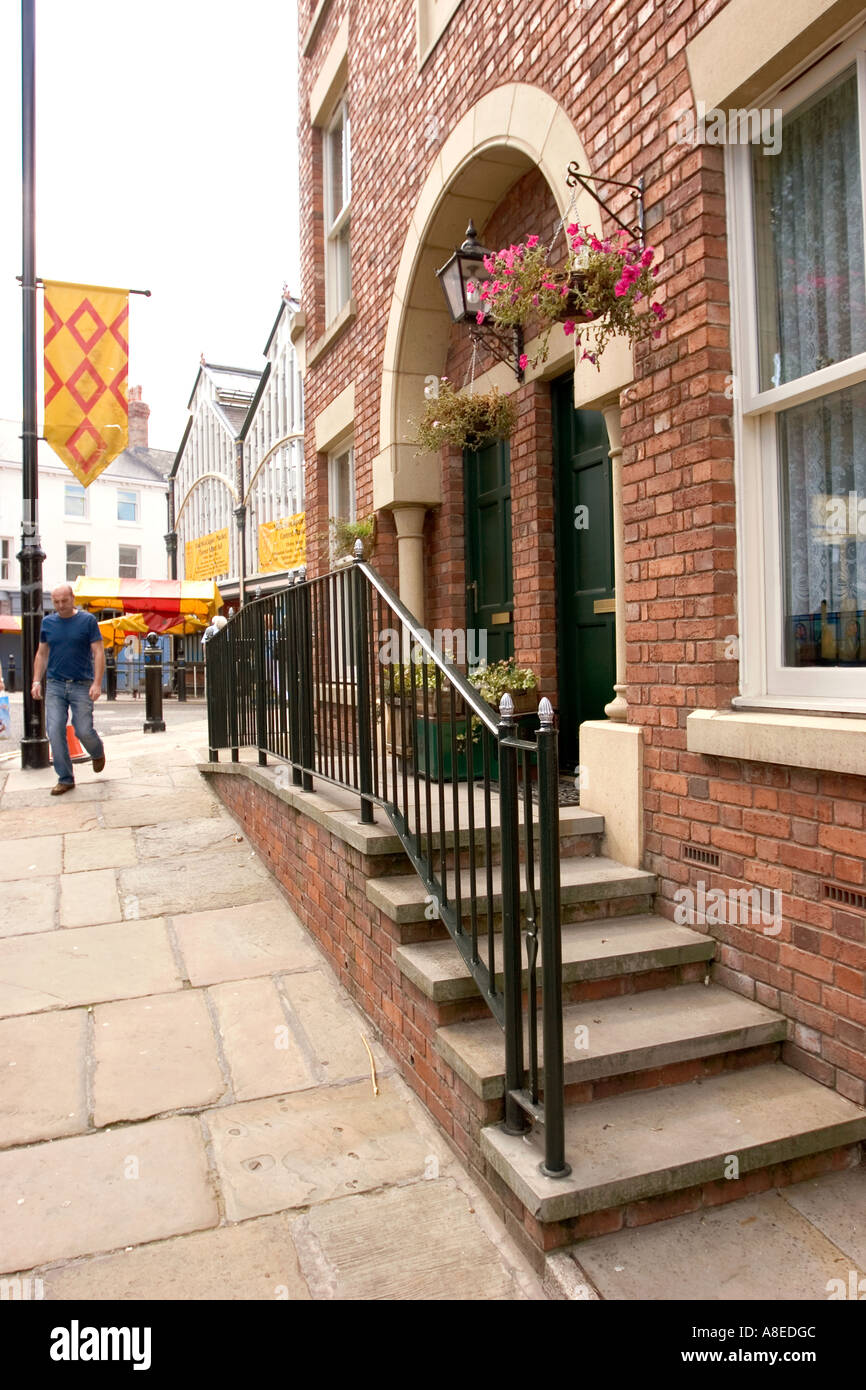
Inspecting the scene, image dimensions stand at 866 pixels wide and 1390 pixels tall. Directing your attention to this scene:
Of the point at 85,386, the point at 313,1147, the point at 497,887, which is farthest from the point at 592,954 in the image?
the point at 85,386

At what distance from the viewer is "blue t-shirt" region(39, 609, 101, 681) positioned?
7.15 metres

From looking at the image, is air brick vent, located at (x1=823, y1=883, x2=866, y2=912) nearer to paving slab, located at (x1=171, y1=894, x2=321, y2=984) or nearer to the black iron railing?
the black iron railing

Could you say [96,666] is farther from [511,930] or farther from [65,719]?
[511,930]

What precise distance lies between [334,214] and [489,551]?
13.4ft

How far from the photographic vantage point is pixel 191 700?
20.8 m

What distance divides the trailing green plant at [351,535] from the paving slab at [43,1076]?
147 inches

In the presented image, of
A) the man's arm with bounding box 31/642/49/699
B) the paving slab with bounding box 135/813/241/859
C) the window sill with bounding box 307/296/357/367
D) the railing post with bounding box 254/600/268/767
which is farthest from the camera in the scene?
the man's arm with bounding box 31/642/49/699

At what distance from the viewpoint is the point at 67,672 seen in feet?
23.6

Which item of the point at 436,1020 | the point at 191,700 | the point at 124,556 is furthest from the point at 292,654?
the point at 124,556

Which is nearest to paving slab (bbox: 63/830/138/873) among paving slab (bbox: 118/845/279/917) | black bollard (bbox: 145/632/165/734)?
paving slab (bbox: 118/845/279/917)

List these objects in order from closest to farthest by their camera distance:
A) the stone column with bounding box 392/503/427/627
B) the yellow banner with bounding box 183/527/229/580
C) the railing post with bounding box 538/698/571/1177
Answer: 1. the railing post with bounding box 538/698/571/1177
2. the stone column with bounding box 392/503/427/627
3. the yellow banner with bounding box 183/527/229/580

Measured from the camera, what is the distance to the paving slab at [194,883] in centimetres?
480

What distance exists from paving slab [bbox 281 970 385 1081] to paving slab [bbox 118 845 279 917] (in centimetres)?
105

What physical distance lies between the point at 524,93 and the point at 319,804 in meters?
3.62
